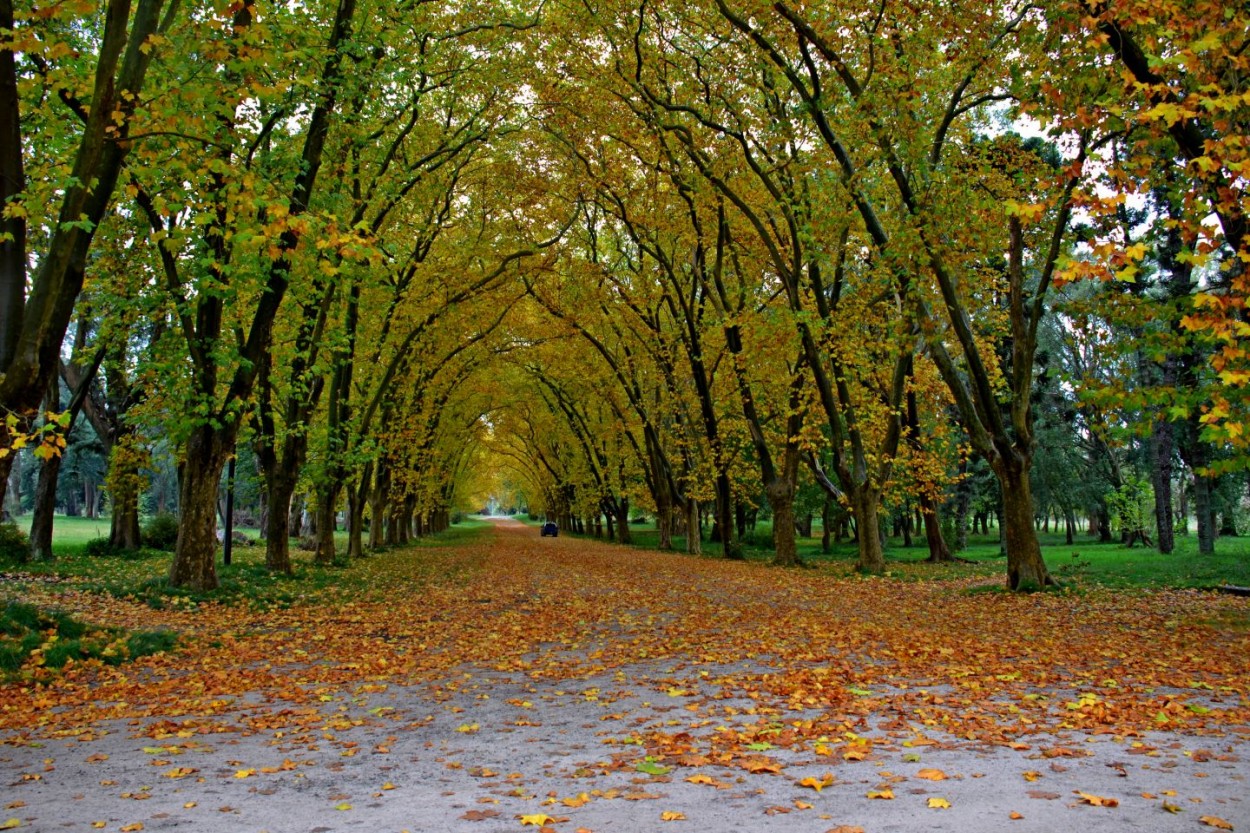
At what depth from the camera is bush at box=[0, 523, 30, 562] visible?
17.3 meters

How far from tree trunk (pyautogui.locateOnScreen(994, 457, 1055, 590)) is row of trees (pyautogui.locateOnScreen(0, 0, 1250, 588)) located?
0.19 ft

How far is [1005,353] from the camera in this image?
96.1 ft

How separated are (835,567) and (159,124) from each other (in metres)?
19.8

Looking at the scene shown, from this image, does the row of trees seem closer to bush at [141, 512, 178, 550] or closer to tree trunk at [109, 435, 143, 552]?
tree trunk at [109, 435, 143, 552]

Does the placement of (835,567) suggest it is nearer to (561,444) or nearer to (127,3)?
(127,3)

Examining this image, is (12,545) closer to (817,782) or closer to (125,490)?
(125,490)

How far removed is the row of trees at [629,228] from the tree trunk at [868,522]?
0.09 meters

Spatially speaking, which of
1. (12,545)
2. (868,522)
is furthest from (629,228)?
(12,545)

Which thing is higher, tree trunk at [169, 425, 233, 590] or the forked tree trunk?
tree trunk at [169, 425, 233, 590]

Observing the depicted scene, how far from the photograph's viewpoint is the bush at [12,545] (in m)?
17.3

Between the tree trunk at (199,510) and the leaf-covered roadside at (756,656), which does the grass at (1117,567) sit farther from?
the tree trunk at (199,510)

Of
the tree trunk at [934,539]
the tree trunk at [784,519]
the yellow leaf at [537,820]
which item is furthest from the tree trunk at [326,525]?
the yellow leaf at [537,820]

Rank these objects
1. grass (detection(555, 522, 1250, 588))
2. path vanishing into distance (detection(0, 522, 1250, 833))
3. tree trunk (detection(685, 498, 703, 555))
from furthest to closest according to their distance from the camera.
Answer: tree trunk (detection(685, 498, 703, 555)) → grass (detection(555, 522, 1250, 588)) → path vanishing into distance (detection(0, 522, 1250, 833))

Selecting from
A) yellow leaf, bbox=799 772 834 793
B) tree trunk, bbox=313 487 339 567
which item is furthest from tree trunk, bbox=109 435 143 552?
yellow leaf, bbox=799 772 834 793
